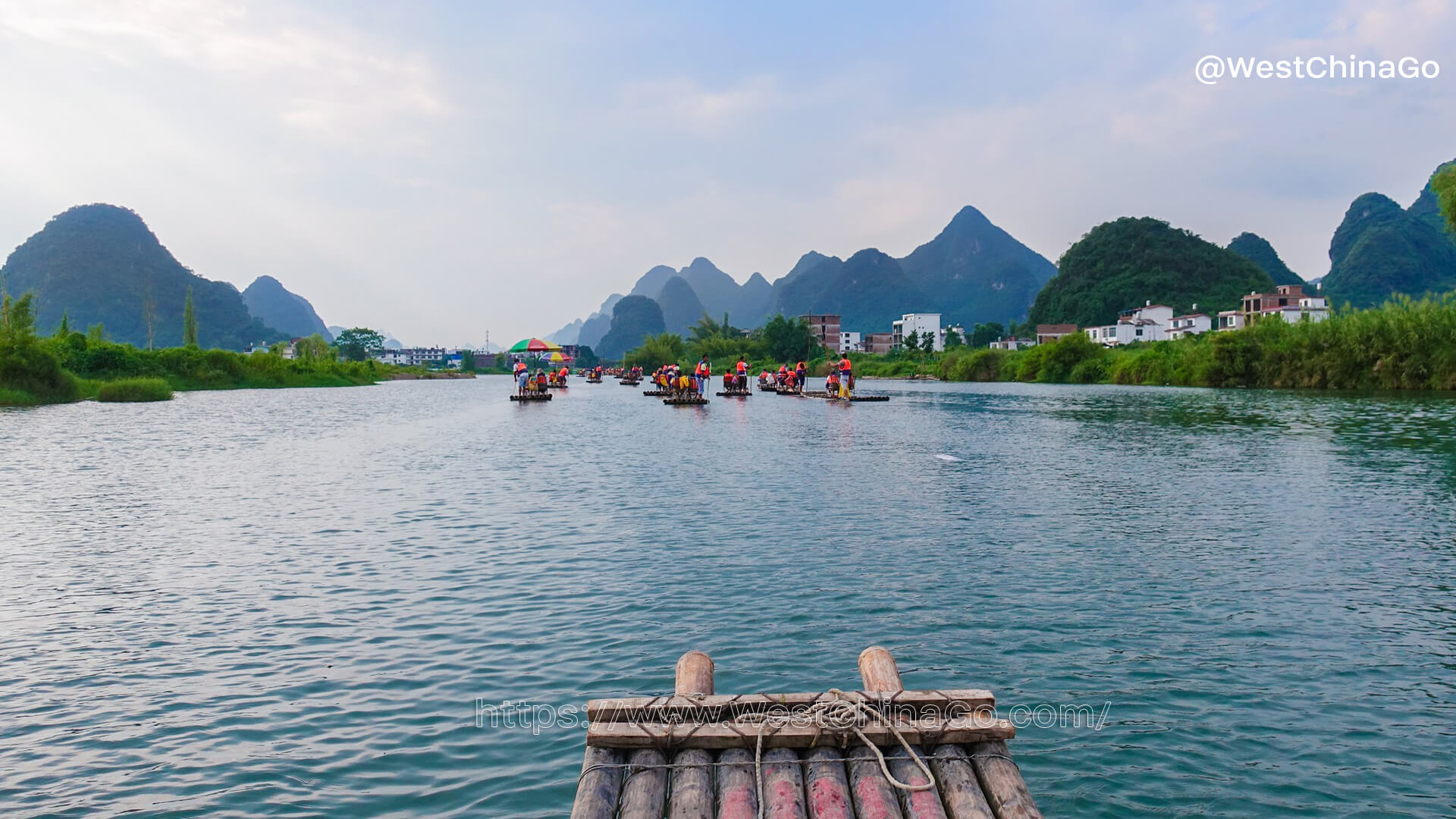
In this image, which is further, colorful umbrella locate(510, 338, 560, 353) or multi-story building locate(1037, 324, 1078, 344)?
multi-story building locate(1037, 324, 1078, 344)

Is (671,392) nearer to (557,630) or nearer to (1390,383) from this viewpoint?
(1390,383)

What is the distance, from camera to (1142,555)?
11.5m

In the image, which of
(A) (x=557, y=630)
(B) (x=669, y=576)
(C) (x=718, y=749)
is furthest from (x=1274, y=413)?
(C) (x=718, y=749)

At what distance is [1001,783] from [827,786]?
2.57ft

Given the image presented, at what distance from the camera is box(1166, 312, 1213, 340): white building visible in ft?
351

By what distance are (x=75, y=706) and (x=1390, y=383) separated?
6000cm

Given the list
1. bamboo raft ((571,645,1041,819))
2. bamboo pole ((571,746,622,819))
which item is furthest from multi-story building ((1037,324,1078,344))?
bamboo pole ((571,746,622,819))

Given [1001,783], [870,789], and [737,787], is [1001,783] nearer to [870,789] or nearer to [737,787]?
[870,789]

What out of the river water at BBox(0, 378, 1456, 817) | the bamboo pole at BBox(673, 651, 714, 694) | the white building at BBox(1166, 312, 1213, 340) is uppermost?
the white building at BBox(1166, 312, 1213, 340)

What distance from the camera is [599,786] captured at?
161 inches

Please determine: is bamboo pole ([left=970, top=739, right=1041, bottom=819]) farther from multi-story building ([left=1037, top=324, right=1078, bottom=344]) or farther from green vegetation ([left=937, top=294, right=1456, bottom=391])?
multi-story building ([left=1037, top=324, right=1078, bottom=344])

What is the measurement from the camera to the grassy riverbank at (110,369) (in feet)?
144

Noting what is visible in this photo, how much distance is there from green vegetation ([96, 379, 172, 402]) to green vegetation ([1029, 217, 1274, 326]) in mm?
126088

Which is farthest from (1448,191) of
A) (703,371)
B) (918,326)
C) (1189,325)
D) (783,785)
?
(918,326)
